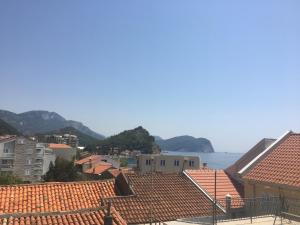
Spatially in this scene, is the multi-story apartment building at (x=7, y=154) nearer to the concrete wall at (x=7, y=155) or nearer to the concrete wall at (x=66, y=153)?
the concrete wall at (x=7, y=155)

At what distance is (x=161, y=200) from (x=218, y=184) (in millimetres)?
6726

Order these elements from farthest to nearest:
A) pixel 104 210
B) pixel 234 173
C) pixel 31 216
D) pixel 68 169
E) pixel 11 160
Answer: pixel 11 160 < pixel 68 169 < pixel 234 173 < pixel 104 210 < pixel 31 216

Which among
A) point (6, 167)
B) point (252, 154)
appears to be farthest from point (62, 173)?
point (252, 154)

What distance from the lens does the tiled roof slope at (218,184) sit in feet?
76.6

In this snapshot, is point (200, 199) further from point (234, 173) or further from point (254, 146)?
point (254, 146)

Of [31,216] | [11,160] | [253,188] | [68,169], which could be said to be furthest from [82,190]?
[11,160]

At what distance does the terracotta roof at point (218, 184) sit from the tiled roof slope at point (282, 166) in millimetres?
2145

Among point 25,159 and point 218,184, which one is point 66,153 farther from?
point 218,184

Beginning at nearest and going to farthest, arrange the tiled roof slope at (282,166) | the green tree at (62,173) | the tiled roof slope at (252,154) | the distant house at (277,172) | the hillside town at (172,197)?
1. the hillside town at (172,197)
2. the distant house at (277,172)
3. the tiled roof slope at (282,166)
4. the tiled roof slope at (252,154)
5. the green tree at (62,173)

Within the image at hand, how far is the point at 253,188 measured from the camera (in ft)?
71.6

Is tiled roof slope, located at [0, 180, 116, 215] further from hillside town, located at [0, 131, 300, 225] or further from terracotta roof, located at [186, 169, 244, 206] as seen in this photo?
terracotta roof, located at [186, 169, 244, 206]

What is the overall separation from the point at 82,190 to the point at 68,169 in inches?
1533

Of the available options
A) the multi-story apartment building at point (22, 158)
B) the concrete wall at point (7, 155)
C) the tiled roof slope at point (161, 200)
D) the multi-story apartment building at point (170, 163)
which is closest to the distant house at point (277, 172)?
the tiled roof slope at point (161, 200)

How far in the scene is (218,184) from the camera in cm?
2506
